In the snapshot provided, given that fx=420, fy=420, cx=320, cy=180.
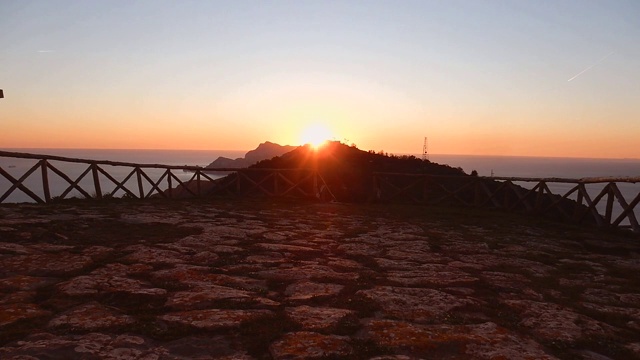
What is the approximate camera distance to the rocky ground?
2623mm

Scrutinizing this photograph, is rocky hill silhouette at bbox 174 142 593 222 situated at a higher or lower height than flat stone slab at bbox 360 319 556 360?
higher

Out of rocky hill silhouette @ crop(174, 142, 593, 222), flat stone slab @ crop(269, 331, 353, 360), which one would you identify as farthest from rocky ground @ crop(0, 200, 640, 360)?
rocky hill silhouette @ crop(174, 142, 593, 222)

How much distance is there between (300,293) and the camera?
12.1 ft

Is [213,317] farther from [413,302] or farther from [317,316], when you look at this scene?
[413,302]

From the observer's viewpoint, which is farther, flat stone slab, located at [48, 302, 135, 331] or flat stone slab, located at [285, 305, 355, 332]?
flat stone slab, located at [285, 305, 355, 332]

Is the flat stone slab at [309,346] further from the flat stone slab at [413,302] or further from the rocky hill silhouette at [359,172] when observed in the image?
the rocky hill silhouette at [359,172]

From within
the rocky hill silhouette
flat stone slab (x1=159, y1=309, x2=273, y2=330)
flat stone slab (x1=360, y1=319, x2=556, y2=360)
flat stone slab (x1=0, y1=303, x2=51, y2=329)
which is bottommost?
flat stone slab (x1=0, y1=303, x2=51, y2=329)

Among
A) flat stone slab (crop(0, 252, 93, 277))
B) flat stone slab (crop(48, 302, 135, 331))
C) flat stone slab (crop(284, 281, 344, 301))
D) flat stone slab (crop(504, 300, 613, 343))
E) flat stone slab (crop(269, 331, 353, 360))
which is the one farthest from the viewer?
flat stone slab (crop(0, 252, 93, 277))

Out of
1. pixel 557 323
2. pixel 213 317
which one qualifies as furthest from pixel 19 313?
pixel 557 323

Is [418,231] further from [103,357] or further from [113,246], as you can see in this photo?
[103,357]

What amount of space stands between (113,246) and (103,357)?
3.11m

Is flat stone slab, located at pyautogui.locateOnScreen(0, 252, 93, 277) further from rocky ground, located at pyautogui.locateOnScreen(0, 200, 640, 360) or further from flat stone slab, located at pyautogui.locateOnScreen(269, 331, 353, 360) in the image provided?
flat stone slab, located at pyautogui.locateOnScreen(269, 331, 353, 360)

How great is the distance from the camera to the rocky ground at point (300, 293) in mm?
2623

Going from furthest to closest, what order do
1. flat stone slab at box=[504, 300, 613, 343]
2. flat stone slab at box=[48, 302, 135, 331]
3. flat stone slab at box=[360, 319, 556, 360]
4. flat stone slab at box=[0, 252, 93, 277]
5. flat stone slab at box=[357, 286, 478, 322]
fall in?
flat stone slab at box=[0, 252, 93, 277] < flat stone slab at box=[357, 286, 478, 322] < flat stone slab at box=[504, 300, 613, 343] < flat stone slab at box=[48, 302, 135, 331] < flat stone slab at box=[360, 319, 556, 360]
